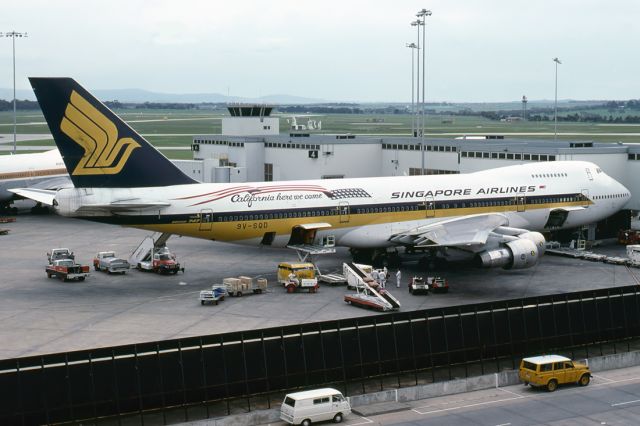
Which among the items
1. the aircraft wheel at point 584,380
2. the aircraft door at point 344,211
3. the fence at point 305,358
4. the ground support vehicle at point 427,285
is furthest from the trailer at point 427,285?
the aircraft wheel at point 584,380

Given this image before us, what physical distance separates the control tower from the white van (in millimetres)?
73473

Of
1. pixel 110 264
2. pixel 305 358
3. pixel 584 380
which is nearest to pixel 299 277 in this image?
pixel 110 264

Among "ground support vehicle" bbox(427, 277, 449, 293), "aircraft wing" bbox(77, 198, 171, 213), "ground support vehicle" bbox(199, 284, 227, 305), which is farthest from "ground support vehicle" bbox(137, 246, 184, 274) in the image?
"ground support vehicle" bbox(427, 277, 449, 293)

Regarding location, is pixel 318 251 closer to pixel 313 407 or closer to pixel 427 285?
pixel 427 285

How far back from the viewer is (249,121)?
10562 centimetres

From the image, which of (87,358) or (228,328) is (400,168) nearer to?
(228,328)

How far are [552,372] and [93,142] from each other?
2931cm

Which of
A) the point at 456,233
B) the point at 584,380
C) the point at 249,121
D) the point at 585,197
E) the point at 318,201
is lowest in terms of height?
the point at 584,380

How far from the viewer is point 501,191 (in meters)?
64.4

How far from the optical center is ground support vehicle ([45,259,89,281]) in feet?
191

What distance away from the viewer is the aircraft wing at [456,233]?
57.1 metres

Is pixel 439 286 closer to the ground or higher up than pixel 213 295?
closer to the ground

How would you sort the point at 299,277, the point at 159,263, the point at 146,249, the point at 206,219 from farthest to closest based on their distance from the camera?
the point at 146,249 < the point at 159,263 < the point at 299,277 < the point at 206,219

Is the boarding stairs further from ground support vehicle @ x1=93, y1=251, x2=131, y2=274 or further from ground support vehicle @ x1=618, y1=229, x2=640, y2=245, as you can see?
ground support vehicle @ x1=618, y1=229, x2=640, y2=245
